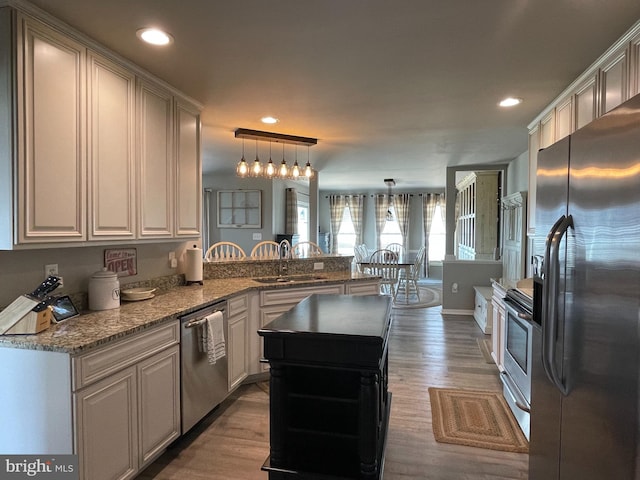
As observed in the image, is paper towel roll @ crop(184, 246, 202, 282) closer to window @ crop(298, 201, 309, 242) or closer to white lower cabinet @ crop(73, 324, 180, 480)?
white lower cabinet @ crop(73, 324, 180, 480)

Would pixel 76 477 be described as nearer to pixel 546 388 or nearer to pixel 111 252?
pixel 111 252

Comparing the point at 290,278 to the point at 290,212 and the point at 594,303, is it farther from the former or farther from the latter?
the point at 290,212

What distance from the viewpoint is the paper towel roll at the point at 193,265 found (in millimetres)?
3180

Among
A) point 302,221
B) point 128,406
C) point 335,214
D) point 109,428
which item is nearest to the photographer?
point 109,428

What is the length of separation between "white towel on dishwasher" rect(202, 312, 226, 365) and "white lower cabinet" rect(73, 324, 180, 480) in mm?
236

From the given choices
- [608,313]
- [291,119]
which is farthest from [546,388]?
[291,119]

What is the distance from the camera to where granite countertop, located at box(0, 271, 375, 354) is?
1.62m

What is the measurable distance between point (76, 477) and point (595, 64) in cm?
349

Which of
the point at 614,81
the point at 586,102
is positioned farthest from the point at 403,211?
the point at 614,81

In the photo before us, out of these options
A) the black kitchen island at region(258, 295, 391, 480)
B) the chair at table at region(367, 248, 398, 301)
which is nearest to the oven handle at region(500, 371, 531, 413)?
the black kitchen island at region(258, 295, 391, 480)

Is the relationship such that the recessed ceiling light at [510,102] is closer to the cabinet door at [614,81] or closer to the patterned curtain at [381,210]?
the cabinet door at [614,81]

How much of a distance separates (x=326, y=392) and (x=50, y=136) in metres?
1.89

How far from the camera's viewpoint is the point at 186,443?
94.7 inches

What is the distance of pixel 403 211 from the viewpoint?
9.80 meters
